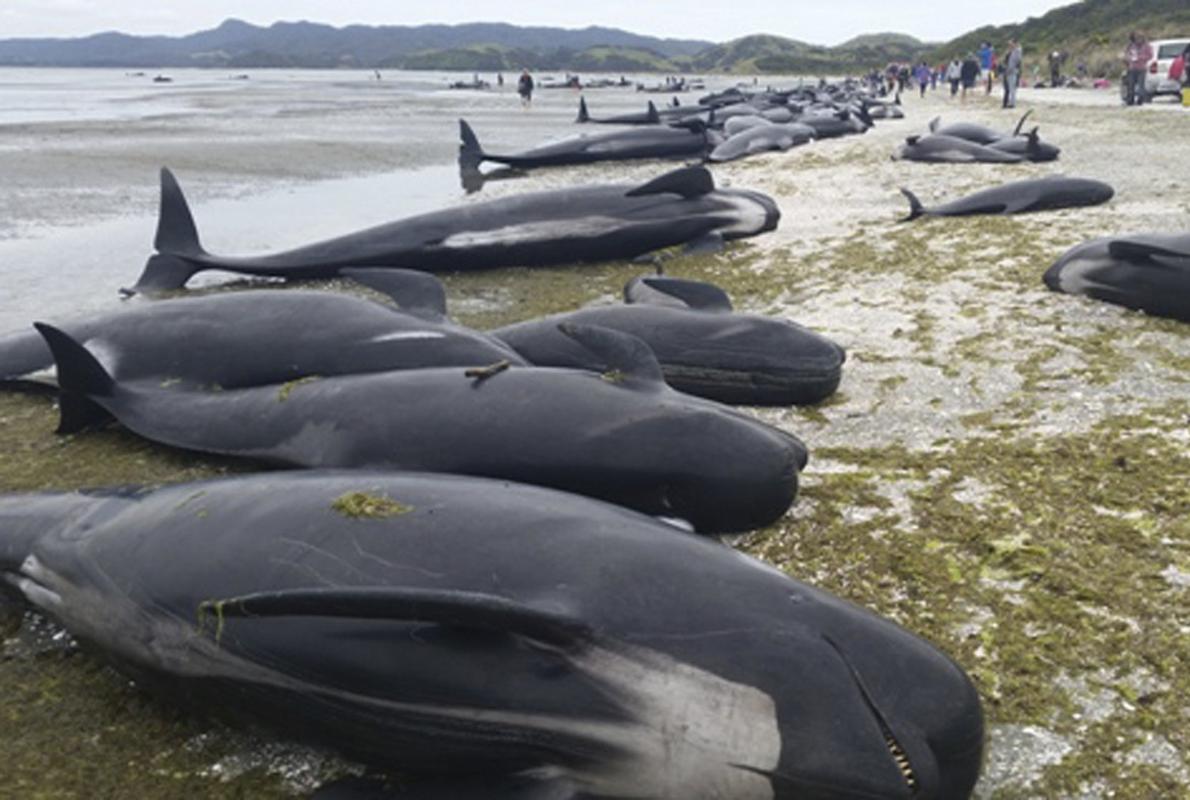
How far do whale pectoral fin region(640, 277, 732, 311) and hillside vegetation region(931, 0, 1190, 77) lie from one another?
179ft

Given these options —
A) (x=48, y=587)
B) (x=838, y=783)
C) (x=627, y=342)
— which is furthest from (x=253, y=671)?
(x=627, y=342)

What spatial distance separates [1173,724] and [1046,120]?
26.2m

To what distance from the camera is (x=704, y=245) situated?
32.7ft

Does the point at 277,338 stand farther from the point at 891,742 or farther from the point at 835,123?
the point at 835,123

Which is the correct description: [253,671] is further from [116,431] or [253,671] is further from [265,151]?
[265,151]

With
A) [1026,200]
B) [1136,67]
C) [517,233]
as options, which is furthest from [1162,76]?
[517,233]

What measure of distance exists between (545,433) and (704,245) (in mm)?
6267

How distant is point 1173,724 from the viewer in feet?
9.07

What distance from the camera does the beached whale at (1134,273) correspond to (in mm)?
6656

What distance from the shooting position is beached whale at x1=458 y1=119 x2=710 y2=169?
18788 mm

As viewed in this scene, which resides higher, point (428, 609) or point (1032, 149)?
point (1032, 149)

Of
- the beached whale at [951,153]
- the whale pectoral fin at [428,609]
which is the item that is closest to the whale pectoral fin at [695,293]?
the whale pectoral fin at [428,609]

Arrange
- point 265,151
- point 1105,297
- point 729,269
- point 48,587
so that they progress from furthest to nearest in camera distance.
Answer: point 265,151, point 729,269, point 1105,297, point 48,587

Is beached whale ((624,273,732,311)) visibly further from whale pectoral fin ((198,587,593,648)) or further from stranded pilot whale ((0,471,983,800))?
whale pectoral fin ((198,587,593,648))
